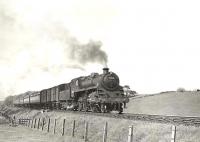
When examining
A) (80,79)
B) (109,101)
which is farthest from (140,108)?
(109,101)

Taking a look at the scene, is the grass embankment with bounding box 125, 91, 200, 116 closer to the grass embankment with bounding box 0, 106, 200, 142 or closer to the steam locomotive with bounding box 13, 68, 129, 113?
the steam locomotive with bounding box 13, 68, 129, 113

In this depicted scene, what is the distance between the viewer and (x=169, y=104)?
5231 cm

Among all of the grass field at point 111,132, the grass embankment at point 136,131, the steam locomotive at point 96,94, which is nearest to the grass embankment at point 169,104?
the grass field at point 111,132

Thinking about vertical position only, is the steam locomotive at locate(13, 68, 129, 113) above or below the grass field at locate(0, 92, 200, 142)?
above

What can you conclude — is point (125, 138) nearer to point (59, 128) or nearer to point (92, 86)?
point (59, 128)

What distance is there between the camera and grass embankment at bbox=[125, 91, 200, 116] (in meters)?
46.9

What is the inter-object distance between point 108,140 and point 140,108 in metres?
35.0

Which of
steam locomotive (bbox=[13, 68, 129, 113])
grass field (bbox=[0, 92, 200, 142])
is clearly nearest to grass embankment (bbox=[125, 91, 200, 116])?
grass field (bbox=[0, 92, 200, 142])

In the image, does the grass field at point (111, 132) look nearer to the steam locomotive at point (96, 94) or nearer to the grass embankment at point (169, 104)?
the grass embankment at point (169, 104)

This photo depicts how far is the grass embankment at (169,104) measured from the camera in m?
46.9

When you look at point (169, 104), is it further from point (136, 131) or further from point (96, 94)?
point (136, 131)

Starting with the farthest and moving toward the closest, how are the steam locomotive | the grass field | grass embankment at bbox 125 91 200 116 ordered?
grass embankment at bbox 125 91 200 116 < the steam locomotive < the grass field

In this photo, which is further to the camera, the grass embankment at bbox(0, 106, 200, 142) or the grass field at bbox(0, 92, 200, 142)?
the grass field at bbox(0, 92, 200, 142)

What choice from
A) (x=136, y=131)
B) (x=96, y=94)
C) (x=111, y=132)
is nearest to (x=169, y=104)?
(x=96, y=94)
